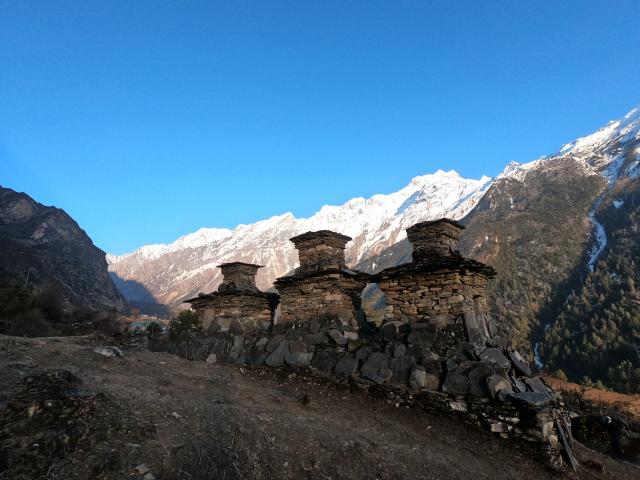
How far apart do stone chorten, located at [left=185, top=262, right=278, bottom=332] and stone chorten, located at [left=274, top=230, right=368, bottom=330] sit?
1.88 meters

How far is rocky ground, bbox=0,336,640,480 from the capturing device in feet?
13.4

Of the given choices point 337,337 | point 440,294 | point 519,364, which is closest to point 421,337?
point 440,294

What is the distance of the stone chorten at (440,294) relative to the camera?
8.41 metres

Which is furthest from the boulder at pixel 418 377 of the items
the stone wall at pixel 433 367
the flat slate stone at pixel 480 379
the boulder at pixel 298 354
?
the boulder at pixel 298 354

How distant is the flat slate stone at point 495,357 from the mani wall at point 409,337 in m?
0.03

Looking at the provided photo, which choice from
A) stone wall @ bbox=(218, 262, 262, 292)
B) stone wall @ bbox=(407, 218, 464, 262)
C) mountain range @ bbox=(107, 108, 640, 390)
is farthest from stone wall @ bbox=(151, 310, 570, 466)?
mountain range @ bbox=(107, 108, 640, 390)

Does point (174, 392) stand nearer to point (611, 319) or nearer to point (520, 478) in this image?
point (520, 478)

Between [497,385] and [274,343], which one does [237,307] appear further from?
[497,385]

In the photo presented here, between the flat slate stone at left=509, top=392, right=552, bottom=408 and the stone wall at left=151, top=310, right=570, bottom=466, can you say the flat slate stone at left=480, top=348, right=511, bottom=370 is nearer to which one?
the stone wall at left=151, top=310, right=570, bottom=466

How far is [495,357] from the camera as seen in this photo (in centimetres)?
766

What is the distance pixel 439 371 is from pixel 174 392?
521 cm

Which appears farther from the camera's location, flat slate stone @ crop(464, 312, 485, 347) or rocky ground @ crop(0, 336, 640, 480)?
flat slate stone @ crop(464, 312, 485, 347)

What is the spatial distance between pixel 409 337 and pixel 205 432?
16.7 ft

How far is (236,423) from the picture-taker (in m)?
5.58
